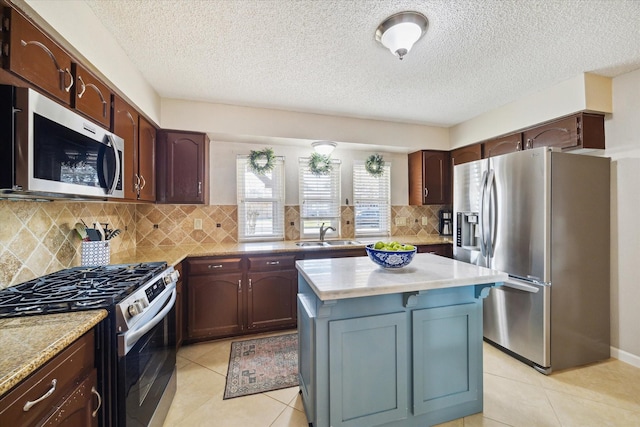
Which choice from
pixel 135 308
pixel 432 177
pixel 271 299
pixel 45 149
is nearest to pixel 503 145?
pixel 432 177

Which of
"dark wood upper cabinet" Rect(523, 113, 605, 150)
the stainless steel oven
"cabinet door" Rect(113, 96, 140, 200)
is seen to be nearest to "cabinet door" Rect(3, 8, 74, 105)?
"cabinet door" Rect(113, 96, 140, 200)

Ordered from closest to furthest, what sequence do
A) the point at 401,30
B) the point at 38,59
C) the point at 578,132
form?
the point at 38,59, the point at 401,30, the point at 578,132

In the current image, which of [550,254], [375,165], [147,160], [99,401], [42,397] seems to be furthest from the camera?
[375,165]

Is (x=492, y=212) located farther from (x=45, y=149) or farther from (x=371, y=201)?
(x=45, y=149)

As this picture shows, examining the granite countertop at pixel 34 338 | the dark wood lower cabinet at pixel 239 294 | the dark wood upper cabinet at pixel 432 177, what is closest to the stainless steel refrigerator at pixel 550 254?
the dark wood upper cabinet at pixel 432 177

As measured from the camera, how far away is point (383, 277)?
1.58 metres

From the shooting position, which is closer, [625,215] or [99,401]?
[99,401]

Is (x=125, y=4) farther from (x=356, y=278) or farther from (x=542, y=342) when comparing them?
(x=542, y=342)

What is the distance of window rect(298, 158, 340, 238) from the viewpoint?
12.2ft

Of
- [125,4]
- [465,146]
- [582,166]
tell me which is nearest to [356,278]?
[125,4]

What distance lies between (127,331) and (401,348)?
55.5 inches

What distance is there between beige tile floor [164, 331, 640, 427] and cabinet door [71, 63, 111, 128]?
201cm

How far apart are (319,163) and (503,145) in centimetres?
219

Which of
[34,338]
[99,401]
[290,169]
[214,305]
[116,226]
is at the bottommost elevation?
[214,305]
